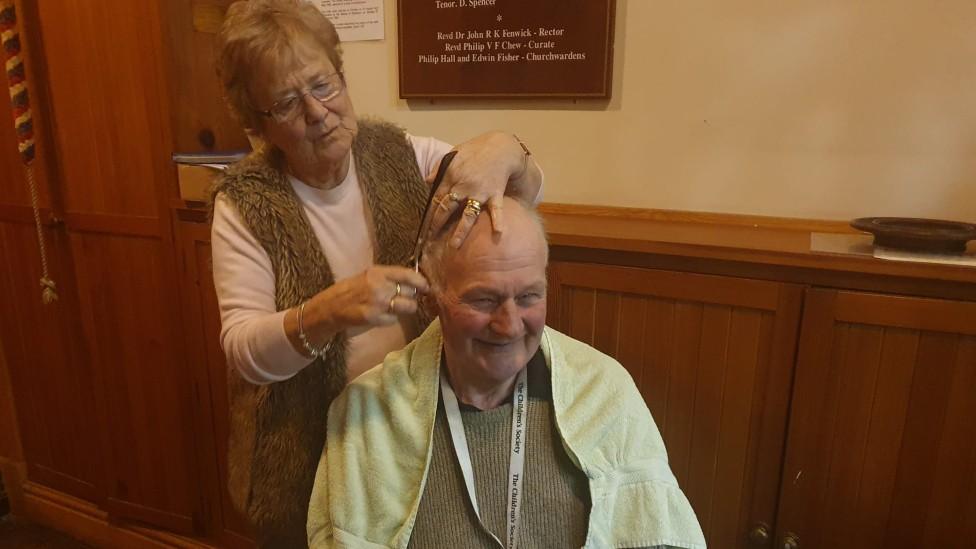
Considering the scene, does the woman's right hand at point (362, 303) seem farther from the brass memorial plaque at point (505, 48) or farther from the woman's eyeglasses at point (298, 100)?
the brass memorial plaque at point (505, 48)

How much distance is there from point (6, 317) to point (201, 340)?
40.4 inches

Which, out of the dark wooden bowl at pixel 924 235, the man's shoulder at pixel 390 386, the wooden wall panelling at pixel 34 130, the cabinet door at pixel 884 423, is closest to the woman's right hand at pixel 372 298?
the man's shoulder at pixel 390 386

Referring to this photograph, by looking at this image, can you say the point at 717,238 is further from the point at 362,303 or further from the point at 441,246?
the point at 362,303

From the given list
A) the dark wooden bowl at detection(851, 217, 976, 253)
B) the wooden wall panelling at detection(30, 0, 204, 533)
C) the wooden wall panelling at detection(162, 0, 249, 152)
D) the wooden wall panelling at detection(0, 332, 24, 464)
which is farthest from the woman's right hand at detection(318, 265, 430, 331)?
the wooden wall panelling at detection(0, 332, 24, 464)

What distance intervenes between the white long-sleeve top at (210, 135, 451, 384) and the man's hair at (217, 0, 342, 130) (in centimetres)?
20

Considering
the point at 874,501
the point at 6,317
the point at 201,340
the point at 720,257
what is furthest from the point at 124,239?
the point at 874,501

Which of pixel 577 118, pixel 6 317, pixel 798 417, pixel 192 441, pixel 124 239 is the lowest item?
pixel 192 441

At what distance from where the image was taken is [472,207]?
43.9 inches

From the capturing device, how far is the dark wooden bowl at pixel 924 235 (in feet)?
4.13

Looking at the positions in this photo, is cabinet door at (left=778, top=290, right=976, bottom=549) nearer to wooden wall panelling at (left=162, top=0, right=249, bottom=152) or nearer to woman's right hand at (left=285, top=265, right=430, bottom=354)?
woman's right hand at (left=285, top=265, right=430, bottom=354)

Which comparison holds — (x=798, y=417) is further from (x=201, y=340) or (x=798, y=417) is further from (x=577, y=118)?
(x=201, y=340)

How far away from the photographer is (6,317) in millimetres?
2486

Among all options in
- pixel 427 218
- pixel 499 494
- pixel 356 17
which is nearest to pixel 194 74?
pixel 356 17

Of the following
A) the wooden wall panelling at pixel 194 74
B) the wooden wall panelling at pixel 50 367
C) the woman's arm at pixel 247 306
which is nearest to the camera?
the woman's arm at pixel 247 306
